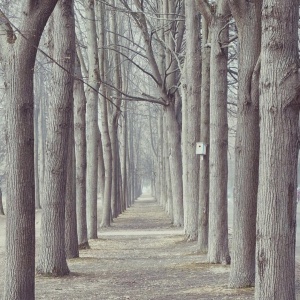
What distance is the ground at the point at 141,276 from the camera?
10.2 metres

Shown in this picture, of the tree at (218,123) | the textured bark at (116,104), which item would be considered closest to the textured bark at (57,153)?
the tree at (218,123)

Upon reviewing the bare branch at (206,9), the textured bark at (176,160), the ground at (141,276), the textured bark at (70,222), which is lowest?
the ground at (141,276)

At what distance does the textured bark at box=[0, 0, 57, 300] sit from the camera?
25.4 feet

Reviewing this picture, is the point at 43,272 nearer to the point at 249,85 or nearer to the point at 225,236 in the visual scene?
the point at 225,236

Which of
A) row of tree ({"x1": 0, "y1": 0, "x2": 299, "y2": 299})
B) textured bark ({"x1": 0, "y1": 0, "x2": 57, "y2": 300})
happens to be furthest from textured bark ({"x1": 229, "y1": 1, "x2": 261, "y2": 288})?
textured bark ({"x1": 0, "y1": 0, "x2": 57, "y2": 300})

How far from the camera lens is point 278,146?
7.11 m

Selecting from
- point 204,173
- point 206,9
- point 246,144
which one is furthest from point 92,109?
point 246,144

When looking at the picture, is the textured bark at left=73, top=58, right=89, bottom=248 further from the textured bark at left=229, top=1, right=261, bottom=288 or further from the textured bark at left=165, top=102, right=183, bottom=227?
the textured bark at left=229, top=1, right=261, bottom=288

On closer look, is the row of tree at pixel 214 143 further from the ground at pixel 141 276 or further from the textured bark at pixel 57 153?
the ground at pixel 141 276

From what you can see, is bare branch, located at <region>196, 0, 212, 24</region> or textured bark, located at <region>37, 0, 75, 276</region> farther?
bare branch, located at <region>196, 0, 212, 24</region>

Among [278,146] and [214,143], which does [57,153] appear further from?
[278,146]

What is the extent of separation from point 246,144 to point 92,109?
1075 cm

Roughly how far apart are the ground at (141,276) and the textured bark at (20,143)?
2.08 metres

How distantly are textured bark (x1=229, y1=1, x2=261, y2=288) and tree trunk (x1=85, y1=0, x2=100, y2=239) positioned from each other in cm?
943
